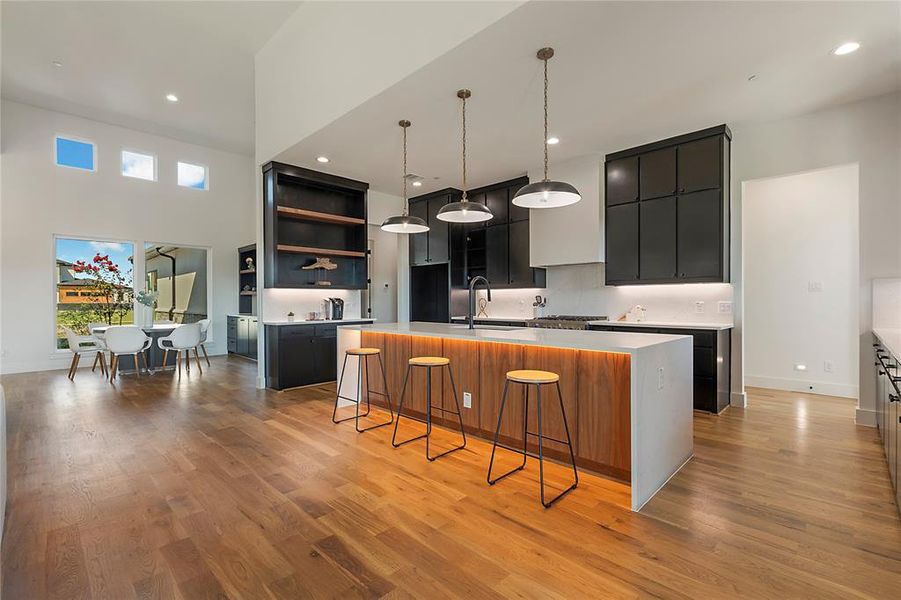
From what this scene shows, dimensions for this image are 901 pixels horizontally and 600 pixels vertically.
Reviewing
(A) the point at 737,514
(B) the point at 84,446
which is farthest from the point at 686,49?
(B) the point at 84,446

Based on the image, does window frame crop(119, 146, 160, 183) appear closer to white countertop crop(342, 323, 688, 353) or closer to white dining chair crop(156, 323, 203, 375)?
white dining chair crop(156, 323, 203, 375)

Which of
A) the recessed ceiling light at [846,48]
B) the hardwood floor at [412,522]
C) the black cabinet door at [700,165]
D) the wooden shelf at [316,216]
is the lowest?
the hardwood floor at [412,522]

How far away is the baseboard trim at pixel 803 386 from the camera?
4719 mm

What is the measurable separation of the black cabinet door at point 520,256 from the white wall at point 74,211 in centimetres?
637

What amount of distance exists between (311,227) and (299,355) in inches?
75.5

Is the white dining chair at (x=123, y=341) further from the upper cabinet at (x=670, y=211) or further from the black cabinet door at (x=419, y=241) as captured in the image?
the upper cabinet at (x=670, y=211)

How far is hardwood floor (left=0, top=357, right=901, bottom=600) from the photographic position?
1.71m

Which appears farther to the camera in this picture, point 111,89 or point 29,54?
point 111,89

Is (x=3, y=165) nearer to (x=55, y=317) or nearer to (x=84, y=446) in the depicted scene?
(x=55, y=317)

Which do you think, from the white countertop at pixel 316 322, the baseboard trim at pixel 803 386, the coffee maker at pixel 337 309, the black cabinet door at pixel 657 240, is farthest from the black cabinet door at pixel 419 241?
the baseboard trim at pixel 803 386

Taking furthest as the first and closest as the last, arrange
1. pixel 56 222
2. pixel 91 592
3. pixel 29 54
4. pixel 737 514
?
pixel 56 222, pixel 29 54, pixel 737 514, pixel 91 592

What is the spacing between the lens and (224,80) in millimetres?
5914

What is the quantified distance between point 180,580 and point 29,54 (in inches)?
277

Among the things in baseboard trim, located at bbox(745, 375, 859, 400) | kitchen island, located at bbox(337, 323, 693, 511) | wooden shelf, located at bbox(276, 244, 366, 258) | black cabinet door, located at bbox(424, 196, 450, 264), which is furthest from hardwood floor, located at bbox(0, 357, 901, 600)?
black cabinet door, located at bbox(424, 196, 450, 264)
